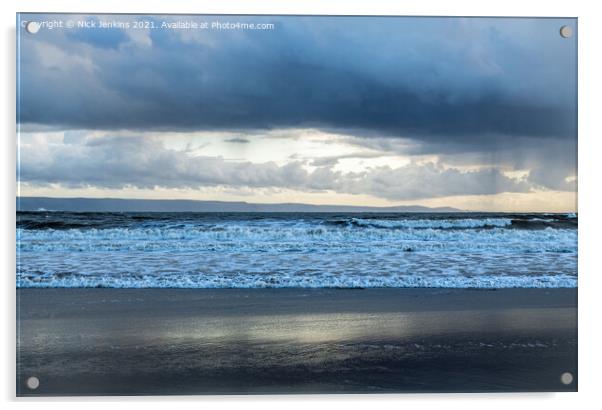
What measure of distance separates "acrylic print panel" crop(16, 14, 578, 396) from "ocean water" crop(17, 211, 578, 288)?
0.03 metres

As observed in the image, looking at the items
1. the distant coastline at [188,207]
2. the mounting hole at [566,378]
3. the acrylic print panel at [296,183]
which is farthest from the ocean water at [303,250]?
the mounting hole at [566,378]

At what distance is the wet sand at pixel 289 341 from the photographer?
12.5 ft

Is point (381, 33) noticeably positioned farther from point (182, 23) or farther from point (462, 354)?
point (462, 354)

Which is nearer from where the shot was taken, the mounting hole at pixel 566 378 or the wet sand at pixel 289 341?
the wet sand at pixel 289 341

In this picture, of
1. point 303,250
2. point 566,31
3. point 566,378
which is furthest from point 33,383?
point 566,31

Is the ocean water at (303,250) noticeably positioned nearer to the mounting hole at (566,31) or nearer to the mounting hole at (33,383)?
the mounting hole at (33,383)

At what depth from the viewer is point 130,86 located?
13.1 ft

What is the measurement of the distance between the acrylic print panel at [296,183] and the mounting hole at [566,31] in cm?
1

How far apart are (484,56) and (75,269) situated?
3454 mm

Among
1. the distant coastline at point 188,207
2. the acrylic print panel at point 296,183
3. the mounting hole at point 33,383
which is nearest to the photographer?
the mounting hole at point 33,383

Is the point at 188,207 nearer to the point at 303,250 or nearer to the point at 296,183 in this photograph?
the point at 296,183

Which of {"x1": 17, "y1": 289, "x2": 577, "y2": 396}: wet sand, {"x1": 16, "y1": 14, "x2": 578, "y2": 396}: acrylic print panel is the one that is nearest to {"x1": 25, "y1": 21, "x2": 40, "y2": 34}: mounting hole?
{"x1": 16, "y1": 14, "x2": 578, "y2": 396}: acrylic print panel

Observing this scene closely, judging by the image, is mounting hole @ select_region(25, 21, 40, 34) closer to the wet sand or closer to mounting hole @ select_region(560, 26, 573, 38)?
the wet sand

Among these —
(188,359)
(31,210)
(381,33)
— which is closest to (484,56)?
(381,33)
